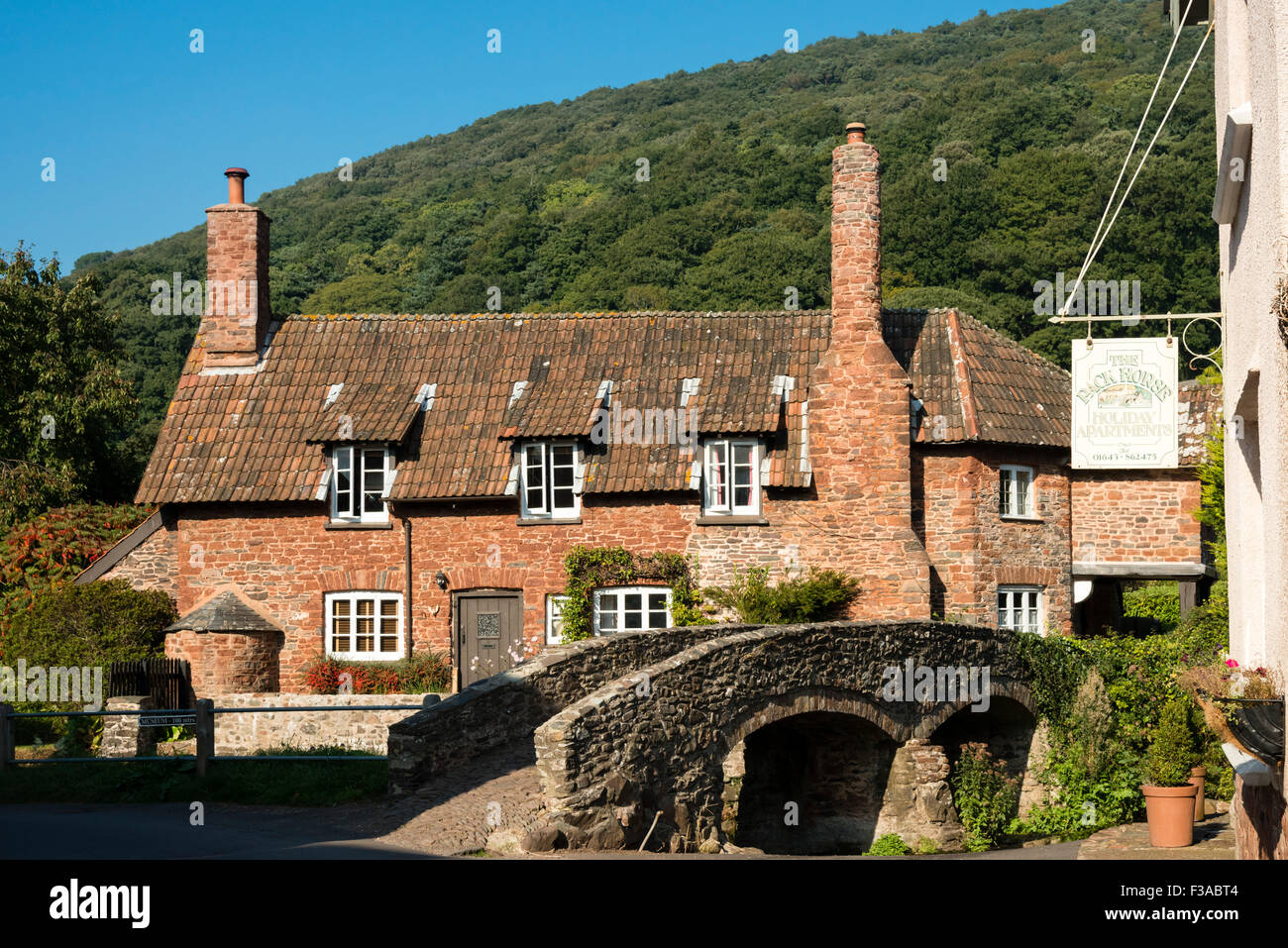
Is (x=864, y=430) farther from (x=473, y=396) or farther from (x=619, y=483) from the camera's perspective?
(x=473, y=396)

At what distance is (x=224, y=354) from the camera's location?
2622 centimetres

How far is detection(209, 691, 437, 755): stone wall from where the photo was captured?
21.1 metres

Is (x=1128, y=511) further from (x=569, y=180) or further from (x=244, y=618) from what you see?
(x=569, y=180)

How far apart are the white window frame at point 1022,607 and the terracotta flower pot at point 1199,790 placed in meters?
5.03

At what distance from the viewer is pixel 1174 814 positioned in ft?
52.1

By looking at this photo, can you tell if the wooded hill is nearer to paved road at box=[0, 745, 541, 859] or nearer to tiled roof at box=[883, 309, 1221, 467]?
tiled roof at box=[883, 309, 1221, 467]

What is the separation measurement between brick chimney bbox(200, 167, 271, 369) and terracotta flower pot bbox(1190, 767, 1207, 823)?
18582 mm

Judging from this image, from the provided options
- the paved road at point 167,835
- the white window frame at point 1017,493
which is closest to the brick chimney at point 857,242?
the white window frame at point 1017,493

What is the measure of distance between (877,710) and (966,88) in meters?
48.0

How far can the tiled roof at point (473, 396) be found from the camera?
23.9m

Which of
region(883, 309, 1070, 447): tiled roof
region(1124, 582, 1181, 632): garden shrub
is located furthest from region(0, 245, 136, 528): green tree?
region(1124, 582, 1181, 632): garden shrub

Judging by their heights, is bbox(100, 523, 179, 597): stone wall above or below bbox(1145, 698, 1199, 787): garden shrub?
above

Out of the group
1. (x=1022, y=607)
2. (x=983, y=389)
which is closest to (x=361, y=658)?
(x=1022, y=607)

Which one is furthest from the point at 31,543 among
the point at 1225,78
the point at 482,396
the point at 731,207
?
the point at 731,207
